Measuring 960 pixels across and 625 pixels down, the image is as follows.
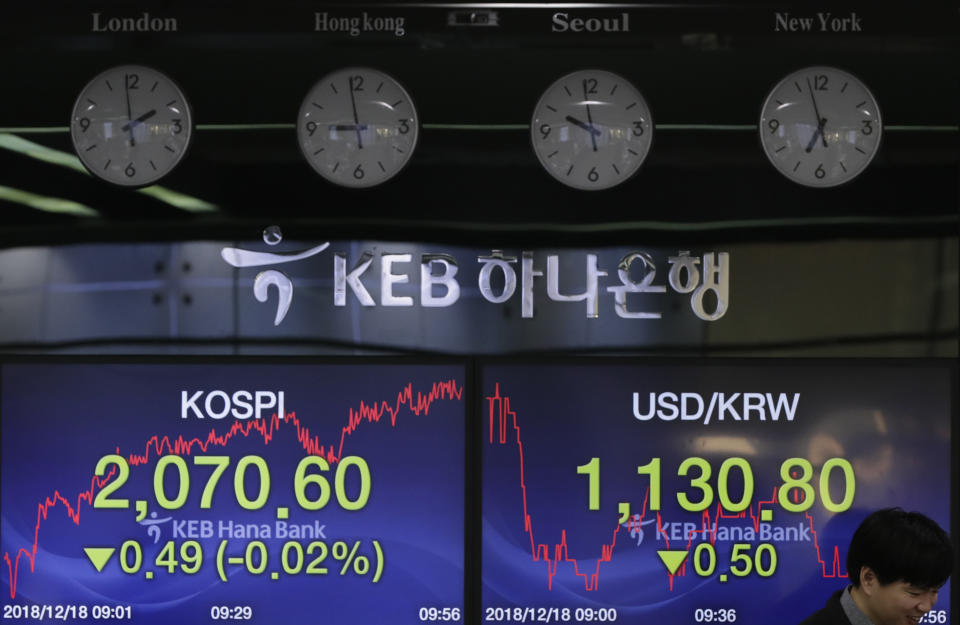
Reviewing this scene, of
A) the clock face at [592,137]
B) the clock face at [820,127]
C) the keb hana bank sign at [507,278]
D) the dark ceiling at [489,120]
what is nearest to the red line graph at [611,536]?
the keb hana bank sign at [507,278]

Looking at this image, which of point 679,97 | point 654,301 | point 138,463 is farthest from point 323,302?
point 679,97

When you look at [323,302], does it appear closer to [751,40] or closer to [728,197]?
[728,197]

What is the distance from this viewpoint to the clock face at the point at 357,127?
431 cm

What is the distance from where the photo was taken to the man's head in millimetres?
2568

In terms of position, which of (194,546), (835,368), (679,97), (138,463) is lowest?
(194,546)

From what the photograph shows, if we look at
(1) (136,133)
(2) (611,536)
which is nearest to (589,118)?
(2) (611,536)

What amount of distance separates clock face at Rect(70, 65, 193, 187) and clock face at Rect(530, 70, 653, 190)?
137cm

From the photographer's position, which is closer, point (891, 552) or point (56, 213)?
point (891, 552)

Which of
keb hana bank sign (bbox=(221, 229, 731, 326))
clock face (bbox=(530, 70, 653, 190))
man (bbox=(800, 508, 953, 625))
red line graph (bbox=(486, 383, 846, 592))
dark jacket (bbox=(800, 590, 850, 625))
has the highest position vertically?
clock face (bbox=(530, 70, 653, 190))

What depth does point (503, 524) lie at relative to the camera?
425 cm

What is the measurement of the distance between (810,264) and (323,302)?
1.87m

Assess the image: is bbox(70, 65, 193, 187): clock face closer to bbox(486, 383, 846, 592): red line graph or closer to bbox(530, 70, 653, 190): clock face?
bbox(530, 70, 653, 190): clock face

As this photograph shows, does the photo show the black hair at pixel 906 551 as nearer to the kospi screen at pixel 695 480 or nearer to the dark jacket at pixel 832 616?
the dark jacket at pixel 832 616

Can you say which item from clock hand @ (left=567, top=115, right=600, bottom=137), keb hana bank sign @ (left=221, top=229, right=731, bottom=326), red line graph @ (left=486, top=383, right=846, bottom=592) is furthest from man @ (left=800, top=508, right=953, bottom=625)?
clock hand @ (left=567, top=115, right=600, bottom=137)
